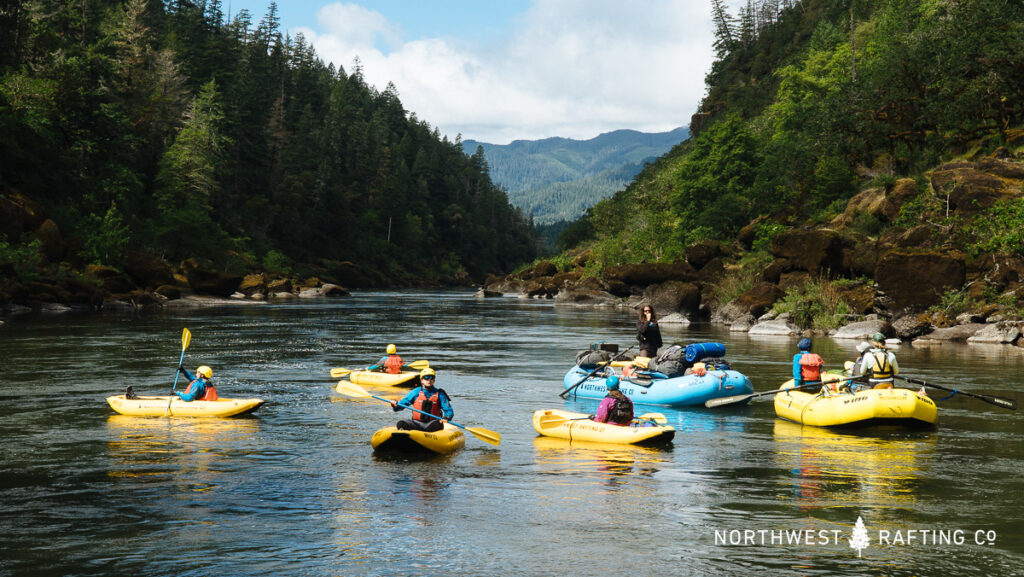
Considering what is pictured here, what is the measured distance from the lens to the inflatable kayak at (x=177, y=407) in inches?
631

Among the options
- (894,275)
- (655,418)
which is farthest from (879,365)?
(894,275)

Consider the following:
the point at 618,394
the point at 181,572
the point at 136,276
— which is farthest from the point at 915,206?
the point at 136,276

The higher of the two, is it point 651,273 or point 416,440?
point 651,273

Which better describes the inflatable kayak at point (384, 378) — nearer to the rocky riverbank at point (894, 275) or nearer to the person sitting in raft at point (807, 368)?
the person sitting in raft at point (807, 368)

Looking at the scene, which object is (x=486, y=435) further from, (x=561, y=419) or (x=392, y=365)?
(x=392, y=365)

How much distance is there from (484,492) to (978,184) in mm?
34371

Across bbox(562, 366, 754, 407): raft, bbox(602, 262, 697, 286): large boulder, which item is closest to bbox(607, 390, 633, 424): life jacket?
bbox(562, 366, 754, 407): raft

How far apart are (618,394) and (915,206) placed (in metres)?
31.3

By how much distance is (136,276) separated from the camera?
53469 millimetres

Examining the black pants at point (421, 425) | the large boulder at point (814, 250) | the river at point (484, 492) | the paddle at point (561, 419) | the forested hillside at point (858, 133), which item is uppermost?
the forested hillside at point (858, 133)

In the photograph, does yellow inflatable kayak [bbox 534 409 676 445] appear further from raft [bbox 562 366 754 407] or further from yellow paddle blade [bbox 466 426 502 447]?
raft [bbox 562 366 754 407]

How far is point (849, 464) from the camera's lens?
1259 cm

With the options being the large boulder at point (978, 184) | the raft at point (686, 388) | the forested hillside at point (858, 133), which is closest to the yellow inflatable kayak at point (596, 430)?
the raft at point (686, 388)

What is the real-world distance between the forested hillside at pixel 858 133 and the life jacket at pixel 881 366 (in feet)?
70.9
